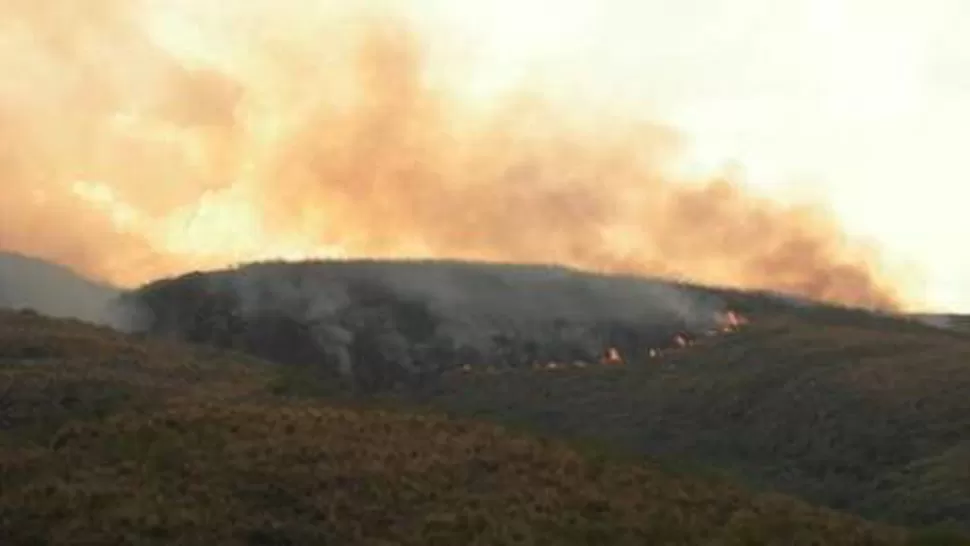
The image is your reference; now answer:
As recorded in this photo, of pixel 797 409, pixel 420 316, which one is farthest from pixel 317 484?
pixel 420 316

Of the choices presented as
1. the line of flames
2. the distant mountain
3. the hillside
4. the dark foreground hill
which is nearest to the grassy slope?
the hillside

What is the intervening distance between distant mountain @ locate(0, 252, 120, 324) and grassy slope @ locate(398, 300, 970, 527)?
32128 mm

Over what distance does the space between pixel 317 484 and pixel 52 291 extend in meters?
71.7

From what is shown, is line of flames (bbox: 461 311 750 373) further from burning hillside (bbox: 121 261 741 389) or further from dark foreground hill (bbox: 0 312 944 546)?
dark foreground hill (bbox: 0 312 944 546)

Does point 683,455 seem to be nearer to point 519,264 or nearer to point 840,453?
point 840,453

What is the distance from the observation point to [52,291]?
378 feet

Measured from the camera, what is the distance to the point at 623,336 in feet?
359

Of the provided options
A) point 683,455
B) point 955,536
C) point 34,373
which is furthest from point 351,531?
point 683,455

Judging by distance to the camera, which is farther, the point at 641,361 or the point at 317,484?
the point at 641,361

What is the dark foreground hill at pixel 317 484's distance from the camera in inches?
1729

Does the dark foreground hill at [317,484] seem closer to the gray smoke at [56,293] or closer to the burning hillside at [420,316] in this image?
the burning hillside at [420,316]

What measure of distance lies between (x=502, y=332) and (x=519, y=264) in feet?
61.4

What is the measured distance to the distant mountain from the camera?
110562mm

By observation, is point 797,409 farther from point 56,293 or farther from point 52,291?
point 52,291
